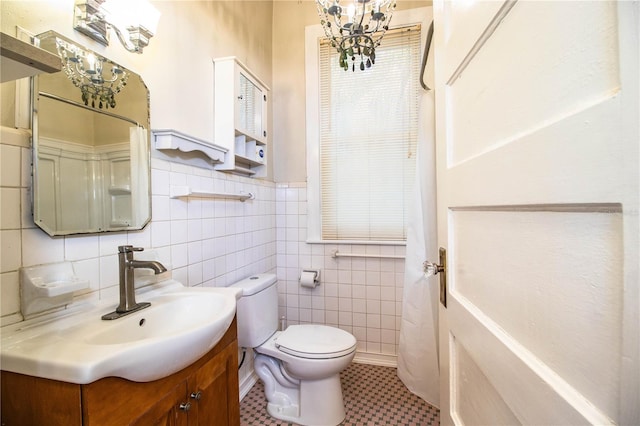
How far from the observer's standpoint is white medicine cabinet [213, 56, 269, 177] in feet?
4.94

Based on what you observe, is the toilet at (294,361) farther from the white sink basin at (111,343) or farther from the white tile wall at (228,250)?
the white sink basin at (111,343)

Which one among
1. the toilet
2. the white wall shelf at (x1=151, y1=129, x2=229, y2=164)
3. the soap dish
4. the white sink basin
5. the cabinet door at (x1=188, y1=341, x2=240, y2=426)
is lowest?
the toilet

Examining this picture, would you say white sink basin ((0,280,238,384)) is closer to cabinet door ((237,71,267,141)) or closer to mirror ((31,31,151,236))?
mirror ((31,31,151,236))

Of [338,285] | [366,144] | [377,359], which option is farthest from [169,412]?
[366,144]

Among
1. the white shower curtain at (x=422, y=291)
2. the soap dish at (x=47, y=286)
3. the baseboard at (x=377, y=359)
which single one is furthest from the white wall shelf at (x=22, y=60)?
the baseboard at (x=377, y=359)

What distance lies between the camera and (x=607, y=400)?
0.94 feet

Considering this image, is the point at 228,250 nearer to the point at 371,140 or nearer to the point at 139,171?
the point at 139,171

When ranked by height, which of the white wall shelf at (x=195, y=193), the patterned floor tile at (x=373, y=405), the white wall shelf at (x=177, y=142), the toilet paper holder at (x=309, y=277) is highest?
the white wall shelf at (x=177, y=142)

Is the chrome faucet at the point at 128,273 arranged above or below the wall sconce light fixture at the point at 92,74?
below

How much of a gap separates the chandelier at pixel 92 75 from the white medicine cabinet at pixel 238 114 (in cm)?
54

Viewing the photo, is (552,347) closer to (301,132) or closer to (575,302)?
(575,302)

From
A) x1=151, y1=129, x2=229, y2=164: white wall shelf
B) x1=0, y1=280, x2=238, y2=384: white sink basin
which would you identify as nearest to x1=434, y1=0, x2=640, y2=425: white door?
x1=0, y1=280, x2=238, y2=384: white sink basin

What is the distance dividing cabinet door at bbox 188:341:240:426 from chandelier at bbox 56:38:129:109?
95 centimetres

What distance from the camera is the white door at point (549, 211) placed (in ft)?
0.89
